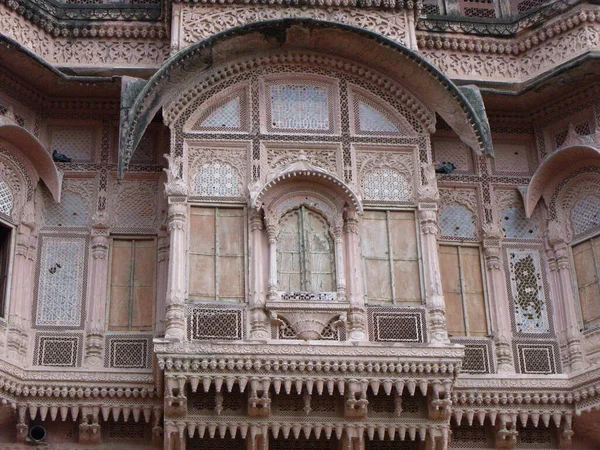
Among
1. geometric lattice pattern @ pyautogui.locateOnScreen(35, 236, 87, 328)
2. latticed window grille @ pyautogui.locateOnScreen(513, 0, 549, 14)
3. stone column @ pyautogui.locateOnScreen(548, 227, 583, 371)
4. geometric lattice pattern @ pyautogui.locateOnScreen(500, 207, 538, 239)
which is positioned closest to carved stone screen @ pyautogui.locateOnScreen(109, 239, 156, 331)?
geometric lattice pattern @ pyautogui.locateOnScreen(35, 236, 87, 328)

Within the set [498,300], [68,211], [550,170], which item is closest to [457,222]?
[498,300]

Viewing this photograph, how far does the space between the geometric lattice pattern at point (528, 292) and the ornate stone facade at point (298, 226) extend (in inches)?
1.0

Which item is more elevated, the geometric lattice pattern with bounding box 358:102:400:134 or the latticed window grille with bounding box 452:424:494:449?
the geometric lattice pattern with bounding box 358:102:400:134

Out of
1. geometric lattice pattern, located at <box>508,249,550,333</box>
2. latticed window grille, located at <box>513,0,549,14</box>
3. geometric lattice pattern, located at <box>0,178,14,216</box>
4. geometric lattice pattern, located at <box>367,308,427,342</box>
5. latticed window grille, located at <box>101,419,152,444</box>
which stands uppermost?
latticed window grille, located at <box>513,0,549,14</box>

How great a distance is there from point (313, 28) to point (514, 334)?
3.82 meters

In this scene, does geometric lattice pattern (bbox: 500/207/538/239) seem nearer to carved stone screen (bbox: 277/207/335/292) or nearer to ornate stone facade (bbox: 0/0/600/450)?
ornate stone facade (bbox: 0/0/600/450)

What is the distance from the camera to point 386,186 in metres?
13.9

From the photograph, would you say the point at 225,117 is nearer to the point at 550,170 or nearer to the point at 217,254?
the point at 217,254

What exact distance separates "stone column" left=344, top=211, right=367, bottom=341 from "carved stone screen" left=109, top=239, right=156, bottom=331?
2.07 m

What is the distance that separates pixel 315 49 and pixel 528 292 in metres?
3.44

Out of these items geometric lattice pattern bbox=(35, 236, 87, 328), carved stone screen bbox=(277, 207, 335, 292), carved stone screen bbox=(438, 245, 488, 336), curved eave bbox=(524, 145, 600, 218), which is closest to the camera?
carved stone screen bbox=(277, 207, 335, 292)

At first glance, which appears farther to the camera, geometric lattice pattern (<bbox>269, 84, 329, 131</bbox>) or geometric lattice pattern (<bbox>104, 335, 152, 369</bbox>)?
geometric lattice pattern (<bbox>269, 84, 329, 131</bbox>)

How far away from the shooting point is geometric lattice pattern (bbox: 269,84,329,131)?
1409 centimetres

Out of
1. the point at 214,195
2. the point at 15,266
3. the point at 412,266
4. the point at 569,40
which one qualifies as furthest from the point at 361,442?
the point at 569,40
